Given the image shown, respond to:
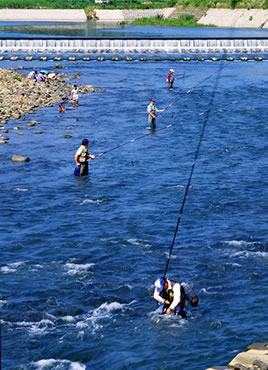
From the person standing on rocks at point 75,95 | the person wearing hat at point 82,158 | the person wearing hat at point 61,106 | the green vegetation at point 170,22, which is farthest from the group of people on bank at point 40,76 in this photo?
the green vegetation at point 170,22

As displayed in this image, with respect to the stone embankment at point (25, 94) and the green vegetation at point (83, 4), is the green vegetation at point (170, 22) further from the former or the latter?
the stone embankment at point (25, 94)

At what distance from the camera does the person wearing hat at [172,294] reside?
15.7 metres

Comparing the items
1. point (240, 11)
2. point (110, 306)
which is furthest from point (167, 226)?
point (240, 11)

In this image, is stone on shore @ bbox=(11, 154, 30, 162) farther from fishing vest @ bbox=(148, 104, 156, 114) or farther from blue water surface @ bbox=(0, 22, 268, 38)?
blue water surface @ bbox=(0, 22, 268, 38)

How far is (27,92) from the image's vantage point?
51.8 meters

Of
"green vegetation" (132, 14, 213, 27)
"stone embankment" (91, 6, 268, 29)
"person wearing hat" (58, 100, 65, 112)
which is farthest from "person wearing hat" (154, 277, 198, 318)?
"green vegetation" (132, 14, 213, 27)

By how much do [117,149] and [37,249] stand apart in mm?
14519

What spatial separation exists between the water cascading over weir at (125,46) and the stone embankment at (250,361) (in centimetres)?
6525

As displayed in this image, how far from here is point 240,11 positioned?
127m

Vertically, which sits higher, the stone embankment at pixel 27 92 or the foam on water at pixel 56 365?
the stone embankment at pixel 27 92

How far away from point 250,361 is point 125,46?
68024 millimetres

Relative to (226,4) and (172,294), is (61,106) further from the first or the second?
(226,4)

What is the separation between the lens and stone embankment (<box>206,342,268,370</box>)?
13.7 meters

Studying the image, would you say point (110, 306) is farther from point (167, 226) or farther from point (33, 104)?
point (33, 104)
